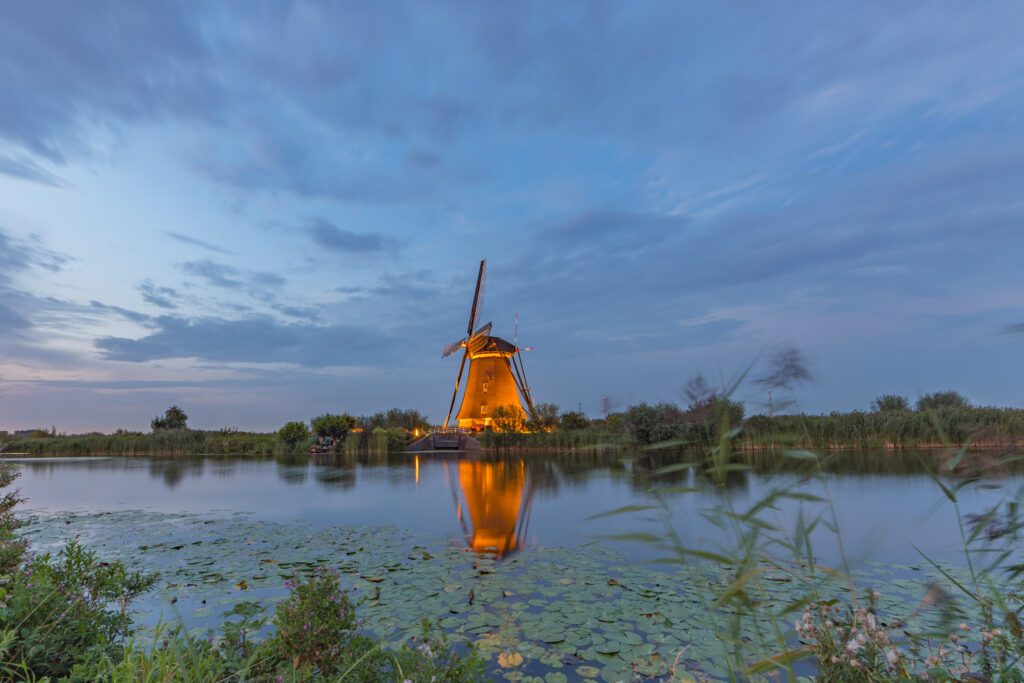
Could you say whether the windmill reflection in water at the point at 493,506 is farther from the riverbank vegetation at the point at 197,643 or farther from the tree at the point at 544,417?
the tree at the point at 544,417

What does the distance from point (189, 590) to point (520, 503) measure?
278 inches

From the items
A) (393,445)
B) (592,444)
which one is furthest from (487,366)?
(592,444)

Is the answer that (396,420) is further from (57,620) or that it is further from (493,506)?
(57,620)

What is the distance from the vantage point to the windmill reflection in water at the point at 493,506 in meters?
7.50

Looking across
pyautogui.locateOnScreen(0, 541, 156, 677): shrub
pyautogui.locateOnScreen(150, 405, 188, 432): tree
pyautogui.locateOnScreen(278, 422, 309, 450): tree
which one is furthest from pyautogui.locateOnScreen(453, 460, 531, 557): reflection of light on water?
pyautogui.locateOnScreen(150, 405, 188, 432): tree

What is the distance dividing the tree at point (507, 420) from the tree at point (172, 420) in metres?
36.8

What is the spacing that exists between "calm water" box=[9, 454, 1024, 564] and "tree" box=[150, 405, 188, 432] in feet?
111

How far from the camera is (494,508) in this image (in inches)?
416

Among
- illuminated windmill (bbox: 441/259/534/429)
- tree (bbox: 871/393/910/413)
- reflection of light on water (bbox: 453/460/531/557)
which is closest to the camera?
reflection of light on water (bbox: 453/460/531/557)

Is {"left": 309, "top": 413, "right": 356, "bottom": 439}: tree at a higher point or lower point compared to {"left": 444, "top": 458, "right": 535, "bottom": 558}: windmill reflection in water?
higher

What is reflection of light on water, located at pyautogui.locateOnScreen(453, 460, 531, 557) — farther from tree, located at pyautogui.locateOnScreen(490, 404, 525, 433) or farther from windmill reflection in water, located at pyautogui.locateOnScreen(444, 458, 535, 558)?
tree, located at pyautogui.locateOnScreen(490, 404, 525, 433)

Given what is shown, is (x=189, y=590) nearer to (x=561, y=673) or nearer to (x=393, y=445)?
(x=561, y=673)

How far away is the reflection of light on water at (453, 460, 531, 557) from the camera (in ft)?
24.6

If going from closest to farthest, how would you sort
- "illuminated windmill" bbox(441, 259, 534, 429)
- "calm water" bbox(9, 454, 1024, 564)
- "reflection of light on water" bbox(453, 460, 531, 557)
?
"calm water" bbox(9, 454, 1024, 564) < "reflection of light on water" bbox(453, 460, 531, 557) < "illuminated windmill" bbox(441, 259, 534, 429)
